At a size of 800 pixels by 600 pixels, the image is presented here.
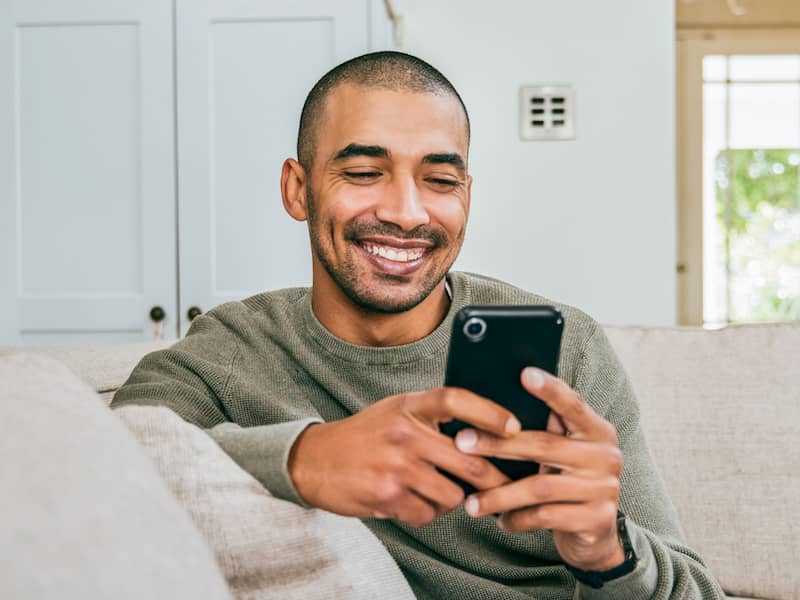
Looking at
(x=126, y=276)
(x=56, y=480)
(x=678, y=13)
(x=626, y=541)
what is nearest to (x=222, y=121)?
(x=126, y=276)

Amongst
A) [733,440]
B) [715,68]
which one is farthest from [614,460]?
[715,68]

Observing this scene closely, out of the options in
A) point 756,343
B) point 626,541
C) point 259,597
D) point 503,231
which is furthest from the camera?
point 503,231

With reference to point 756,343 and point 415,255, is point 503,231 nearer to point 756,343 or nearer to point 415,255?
point 756,343

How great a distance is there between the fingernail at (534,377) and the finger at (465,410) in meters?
0.03

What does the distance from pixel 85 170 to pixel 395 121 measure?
A: 6.04 ft

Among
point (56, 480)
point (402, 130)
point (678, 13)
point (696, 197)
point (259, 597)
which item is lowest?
point (259, 597)

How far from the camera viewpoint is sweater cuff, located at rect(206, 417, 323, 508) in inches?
29.7

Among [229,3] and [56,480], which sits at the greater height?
[229,3]

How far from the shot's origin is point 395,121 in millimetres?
1165

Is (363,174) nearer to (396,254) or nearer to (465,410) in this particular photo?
(396,254)

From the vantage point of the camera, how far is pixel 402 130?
1.16 meters

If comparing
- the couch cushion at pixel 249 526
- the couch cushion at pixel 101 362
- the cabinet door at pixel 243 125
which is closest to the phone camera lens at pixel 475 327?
the couch cushion at pixel 249 526

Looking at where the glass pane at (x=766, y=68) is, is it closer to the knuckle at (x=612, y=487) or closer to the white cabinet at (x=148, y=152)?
the white cabinet at (x=148, y=152)

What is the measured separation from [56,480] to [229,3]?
2440mm
